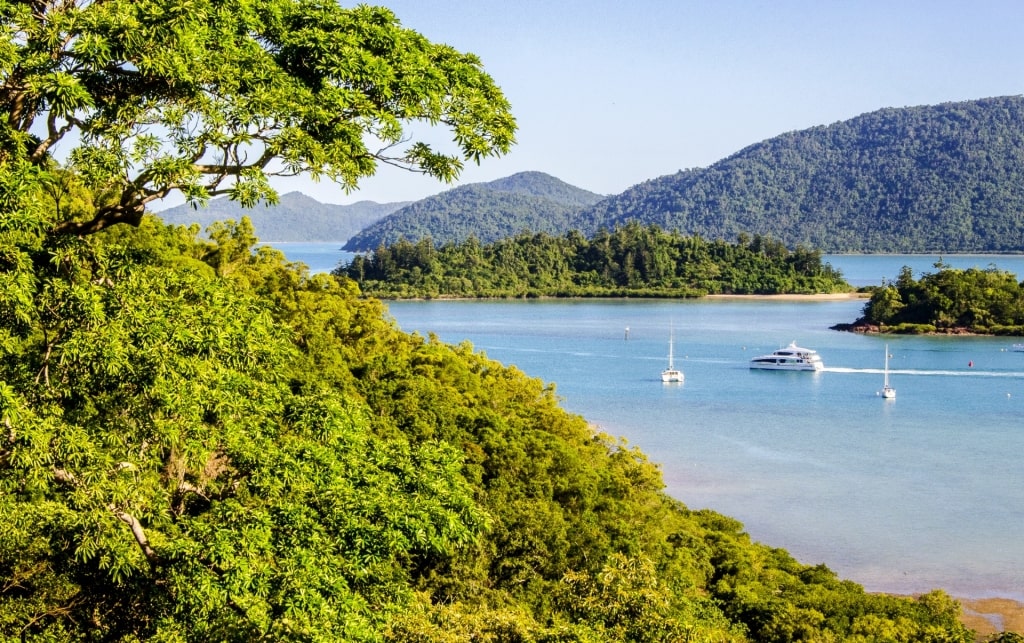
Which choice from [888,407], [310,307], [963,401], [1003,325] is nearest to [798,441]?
[888,407]

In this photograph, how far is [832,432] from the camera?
36.1 m

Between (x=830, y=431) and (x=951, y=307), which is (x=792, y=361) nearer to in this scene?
(x=830, y=431)

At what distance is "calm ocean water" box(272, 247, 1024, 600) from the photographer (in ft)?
74.3

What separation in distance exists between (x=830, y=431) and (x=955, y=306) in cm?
3965

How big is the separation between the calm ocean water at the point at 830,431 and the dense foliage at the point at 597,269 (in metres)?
27.6

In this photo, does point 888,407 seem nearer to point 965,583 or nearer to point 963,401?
point 963,401

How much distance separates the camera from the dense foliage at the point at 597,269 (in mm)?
104625

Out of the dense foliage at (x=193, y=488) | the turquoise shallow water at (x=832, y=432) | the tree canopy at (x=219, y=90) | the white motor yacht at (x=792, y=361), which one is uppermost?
the tree canopy at (x=219, y=90)

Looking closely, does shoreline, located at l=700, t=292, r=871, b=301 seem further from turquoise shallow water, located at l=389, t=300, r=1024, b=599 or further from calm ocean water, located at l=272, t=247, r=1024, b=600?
turquoise shallow water, located at l=389, t=300, r=1024, b=599

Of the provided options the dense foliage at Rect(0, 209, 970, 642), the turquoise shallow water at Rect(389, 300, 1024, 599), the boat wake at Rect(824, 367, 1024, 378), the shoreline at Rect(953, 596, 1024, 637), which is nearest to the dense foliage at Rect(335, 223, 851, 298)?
the turquoise shallow water at Rect(389, 300, 1024, 599)

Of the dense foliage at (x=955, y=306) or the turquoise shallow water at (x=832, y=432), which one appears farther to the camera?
the dense foliage at (x=955, y=306)

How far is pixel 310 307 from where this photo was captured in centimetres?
2134

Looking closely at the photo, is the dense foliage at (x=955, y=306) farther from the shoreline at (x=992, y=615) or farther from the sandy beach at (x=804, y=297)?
the shoreline at (x=992, y=615)

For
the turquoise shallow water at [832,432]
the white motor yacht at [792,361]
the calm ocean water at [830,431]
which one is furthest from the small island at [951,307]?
the white motor yacht at [792,361]
